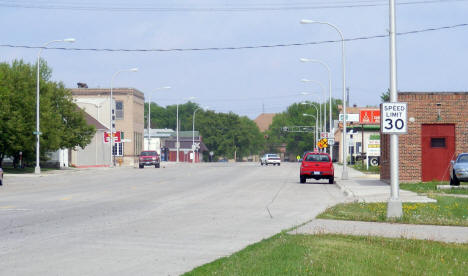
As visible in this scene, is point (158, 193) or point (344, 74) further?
point (344, 74)

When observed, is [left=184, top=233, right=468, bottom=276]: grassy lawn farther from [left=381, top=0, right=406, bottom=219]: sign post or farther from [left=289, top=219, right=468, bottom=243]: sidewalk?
[left=381, top=0, right=406, bottom=219]: sign post

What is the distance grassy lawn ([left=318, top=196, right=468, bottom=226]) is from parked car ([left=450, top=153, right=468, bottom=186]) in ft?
29.2

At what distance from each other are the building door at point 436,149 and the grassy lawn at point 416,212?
14212 mm

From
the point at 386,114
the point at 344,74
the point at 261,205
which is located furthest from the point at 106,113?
the point at 386,114

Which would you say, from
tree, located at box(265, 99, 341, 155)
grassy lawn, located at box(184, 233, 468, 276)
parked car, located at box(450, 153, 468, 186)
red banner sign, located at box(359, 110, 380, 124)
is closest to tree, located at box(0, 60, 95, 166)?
parked car, located at box(450, 153, 468, 186)

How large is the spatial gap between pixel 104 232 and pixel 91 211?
19.6 feet

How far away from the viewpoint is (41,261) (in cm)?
1152

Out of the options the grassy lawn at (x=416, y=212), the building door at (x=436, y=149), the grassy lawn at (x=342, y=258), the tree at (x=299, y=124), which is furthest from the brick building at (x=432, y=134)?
the tree at (x=299, y=124)

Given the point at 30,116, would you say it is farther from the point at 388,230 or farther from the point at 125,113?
the point at 125,113

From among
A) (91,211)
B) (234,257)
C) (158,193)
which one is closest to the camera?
(234,257)

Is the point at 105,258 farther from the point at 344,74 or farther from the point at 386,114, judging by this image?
the point at 344,74

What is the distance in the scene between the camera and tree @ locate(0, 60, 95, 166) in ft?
178

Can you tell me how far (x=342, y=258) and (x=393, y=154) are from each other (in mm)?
7897

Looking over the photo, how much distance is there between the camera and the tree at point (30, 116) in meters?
54.3
